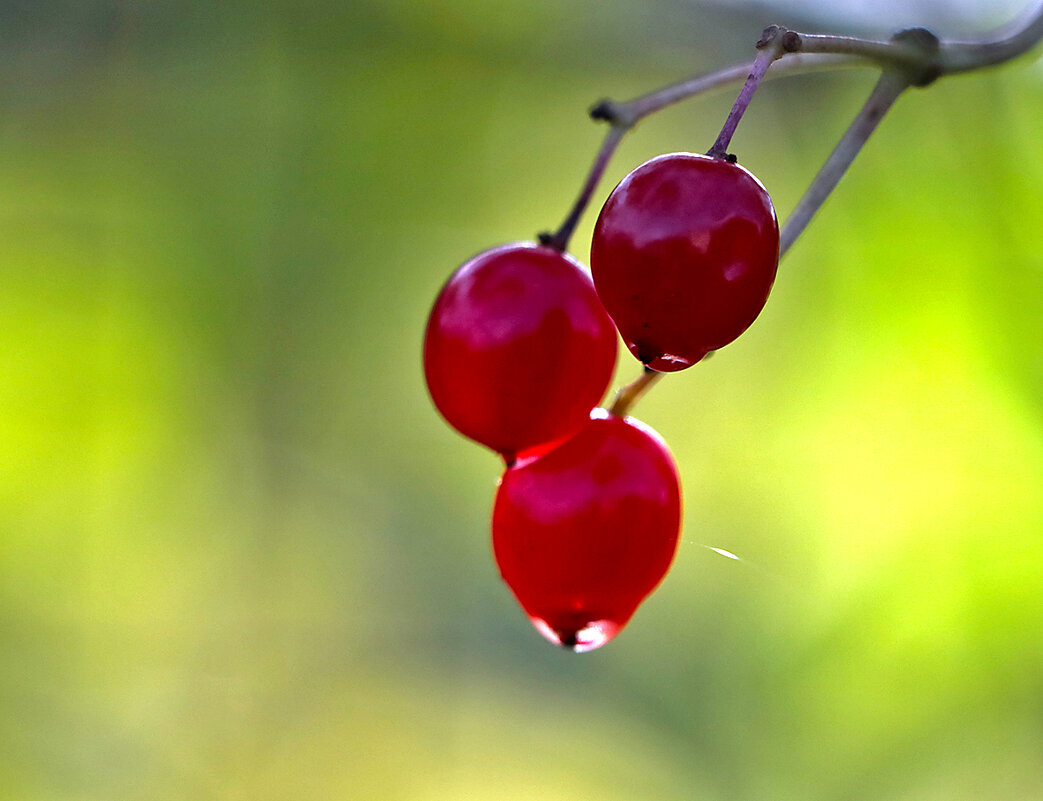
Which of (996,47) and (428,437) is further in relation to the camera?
(428,437)

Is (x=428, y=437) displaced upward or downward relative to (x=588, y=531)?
upward

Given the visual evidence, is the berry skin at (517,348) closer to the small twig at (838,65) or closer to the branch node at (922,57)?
the small twig at (838,65)

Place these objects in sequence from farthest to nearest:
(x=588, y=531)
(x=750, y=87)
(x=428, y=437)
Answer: (x=428, y=437)
(x=588, y=531)
(x=750, y=87)

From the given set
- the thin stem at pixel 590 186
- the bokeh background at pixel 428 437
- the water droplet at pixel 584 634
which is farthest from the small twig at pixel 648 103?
the bokeh background at pixel 428 437

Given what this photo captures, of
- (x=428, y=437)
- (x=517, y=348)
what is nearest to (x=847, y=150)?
(x=517, y=348)

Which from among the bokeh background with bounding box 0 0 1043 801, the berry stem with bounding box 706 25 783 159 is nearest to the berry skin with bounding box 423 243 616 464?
the berry stem with bounding box 706 25 783 159

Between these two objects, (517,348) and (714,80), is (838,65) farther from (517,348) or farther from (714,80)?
(517,348)
